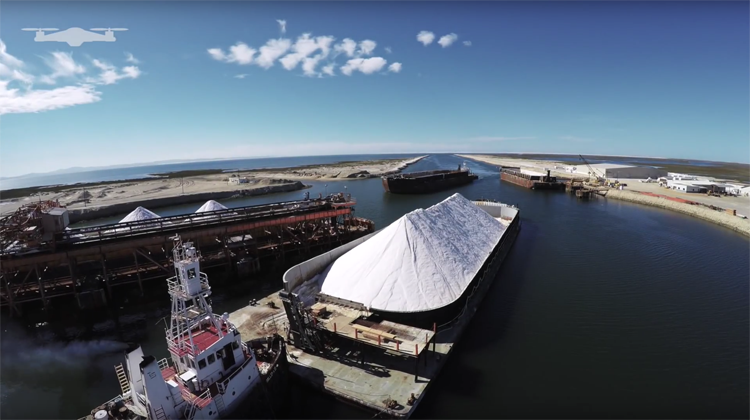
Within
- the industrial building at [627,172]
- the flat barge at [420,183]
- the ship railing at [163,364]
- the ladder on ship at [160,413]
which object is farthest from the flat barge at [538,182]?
the ladder on ship at [160,413]

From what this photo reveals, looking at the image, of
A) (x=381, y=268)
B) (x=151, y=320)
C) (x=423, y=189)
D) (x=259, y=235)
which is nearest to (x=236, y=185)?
(x=423, y=189)

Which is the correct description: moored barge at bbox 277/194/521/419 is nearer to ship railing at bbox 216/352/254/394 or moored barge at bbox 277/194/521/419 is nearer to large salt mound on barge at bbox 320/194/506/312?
large salt mound on barge at bbox 320/194/506/312

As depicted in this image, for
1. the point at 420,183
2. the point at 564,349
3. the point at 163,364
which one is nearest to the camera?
the point at 163,364

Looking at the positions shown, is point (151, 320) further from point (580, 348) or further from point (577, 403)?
point (580, 348)

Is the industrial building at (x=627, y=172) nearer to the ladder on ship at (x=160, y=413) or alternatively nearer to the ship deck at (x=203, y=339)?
the ship deck at (x=203, y=339)

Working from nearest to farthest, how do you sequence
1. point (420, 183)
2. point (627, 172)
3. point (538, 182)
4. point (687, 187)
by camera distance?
point (687, 187) → point (420, 183) → point (538, 182) → point (627, 172)

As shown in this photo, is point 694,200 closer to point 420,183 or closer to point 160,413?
point 420,183

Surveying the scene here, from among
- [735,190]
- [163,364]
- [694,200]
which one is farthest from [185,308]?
[735,190]
